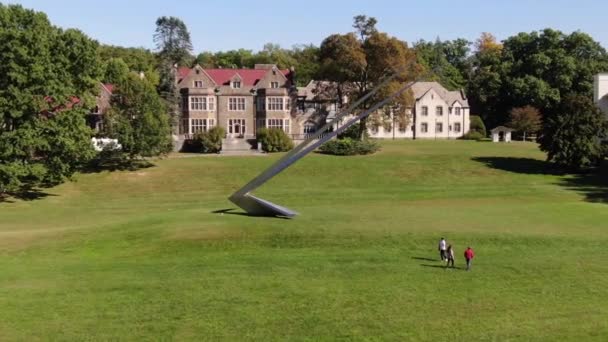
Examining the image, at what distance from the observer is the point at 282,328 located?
2022 centimetres

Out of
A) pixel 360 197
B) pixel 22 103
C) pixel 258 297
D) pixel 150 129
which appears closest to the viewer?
pixel 258 297

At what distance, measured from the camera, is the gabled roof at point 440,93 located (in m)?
102

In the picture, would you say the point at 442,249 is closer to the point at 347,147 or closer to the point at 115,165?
the point at 115,165

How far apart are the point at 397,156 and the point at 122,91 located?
30938mm

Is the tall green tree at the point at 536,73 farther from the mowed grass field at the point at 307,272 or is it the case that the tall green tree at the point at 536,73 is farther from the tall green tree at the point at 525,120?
the mowed grass field at the point at 307,272

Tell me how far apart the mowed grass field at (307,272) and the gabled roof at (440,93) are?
51313mm

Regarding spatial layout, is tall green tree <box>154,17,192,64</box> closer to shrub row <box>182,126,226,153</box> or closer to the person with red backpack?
shrub row <box>182,126,226,153</box>

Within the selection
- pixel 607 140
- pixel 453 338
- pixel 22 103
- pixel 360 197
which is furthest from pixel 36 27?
pixel 607 140

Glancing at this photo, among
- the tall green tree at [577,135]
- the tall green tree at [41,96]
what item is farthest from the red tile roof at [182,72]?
the tall green tree at [577,135]

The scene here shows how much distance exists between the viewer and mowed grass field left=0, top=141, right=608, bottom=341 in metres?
20.4

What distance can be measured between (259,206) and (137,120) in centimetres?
3055

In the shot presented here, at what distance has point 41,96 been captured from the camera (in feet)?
171

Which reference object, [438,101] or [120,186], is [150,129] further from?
[438,101]

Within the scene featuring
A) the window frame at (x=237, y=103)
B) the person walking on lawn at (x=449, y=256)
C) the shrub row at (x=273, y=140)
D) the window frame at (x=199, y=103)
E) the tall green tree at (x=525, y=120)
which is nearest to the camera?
the person walking on lawn at (x=449, y=256)
